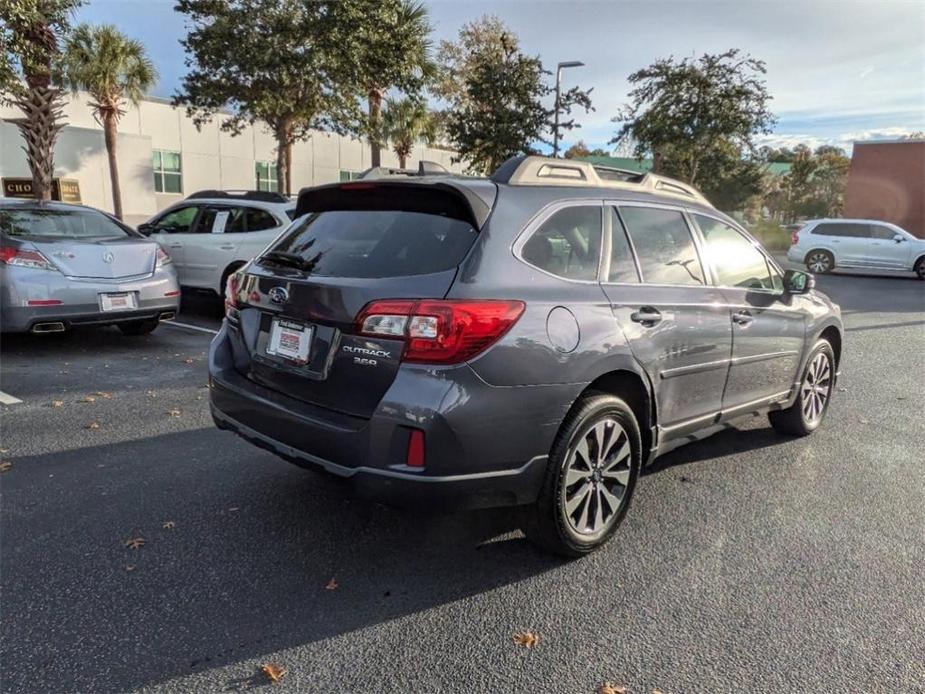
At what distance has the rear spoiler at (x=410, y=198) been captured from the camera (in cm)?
294

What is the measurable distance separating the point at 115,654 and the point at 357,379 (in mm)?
1305

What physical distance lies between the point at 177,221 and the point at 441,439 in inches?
331

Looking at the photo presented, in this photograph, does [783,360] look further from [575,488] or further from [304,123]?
[304,123]

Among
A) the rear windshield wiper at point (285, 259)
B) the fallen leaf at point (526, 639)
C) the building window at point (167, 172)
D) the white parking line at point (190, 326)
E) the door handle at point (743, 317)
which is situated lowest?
the fallen leaf at point (526, 639)

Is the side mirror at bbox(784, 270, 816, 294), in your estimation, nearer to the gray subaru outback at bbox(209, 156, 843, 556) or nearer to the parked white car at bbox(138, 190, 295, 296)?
the gray subaru outback at bbox(209, 156, 843, 556)

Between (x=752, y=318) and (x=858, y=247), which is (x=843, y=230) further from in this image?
(x=752, y=318)

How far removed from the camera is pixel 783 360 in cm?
451

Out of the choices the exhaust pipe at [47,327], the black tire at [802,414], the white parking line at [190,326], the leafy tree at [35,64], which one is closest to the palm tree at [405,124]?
the leafy tree at [35,64]

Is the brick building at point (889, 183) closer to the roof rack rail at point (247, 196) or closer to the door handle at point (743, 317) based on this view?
the roof rack rail at point (247, 196)

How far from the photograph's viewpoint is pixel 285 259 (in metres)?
3.36

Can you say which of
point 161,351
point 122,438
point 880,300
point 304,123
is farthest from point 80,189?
point 880,300

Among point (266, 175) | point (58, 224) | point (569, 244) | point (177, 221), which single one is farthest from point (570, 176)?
point (266, 175)

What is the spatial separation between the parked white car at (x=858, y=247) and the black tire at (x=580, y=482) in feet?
67.5

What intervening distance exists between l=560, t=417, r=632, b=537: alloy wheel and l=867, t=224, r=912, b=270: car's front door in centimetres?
2070
